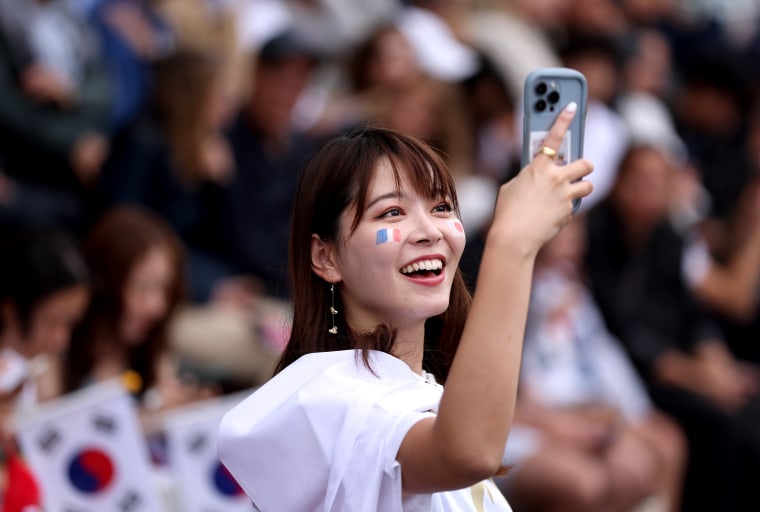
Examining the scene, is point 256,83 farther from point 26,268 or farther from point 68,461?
point 68,461

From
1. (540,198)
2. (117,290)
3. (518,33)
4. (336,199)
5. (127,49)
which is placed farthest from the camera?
(518,33)

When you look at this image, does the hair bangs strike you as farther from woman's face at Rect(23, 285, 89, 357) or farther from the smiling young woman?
woman's face at Rect(23, 285, 89, 357)

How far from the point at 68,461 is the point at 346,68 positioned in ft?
14.9

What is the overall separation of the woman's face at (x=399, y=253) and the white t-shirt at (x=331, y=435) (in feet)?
0.34

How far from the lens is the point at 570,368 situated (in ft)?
20.0

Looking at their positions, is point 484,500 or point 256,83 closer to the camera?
point 484,500

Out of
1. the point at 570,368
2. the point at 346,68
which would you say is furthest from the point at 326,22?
the point at 570,368

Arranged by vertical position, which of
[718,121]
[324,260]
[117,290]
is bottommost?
[718,121]

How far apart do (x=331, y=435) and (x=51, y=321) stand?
231cm

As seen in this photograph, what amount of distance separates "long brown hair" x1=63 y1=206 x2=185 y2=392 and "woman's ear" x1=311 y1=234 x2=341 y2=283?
7.78 feet

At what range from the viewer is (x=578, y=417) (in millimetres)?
5895

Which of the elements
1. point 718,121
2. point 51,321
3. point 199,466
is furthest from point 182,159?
point 718,121

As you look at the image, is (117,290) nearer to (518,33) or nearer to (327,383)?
(327,383)

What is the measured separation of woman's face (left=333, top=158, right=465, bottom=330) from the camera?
2.24 metres
